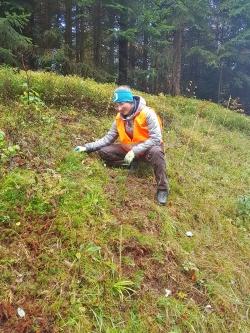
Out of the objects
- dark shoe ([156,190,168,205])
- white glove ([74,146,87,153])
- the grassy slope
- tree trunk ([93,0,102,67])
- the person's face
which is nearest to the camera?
the grassy slope

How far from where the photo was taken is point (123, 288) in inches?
165

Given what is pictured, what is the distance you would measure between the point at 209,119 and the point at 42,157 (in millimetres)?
9536

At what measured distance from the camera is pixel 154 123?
6137mm

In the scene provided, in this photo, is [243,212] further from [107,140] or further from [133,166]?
[107,140]

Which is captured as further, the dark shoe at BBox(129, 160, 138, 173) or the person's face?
the dark shoe at BBox(129, 160, 138, 173)

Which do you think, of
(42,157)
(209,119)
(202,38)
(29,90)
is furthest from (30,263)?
(202,38)

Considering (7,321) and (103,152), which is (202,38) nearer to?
(103,152)

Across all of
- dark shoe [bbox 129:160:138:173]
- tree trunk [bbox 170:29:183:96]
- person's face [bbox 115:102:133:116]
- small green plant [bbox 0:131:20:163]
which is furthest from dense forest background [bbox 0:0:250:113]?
small green plant [bbox 0:131:20:163]

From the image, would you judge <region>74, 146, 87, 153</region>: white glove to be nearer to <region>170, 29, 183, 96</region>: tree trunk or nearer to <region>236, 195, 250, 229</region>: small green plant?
<region>236, 195, 250, 229</region>: small green plant

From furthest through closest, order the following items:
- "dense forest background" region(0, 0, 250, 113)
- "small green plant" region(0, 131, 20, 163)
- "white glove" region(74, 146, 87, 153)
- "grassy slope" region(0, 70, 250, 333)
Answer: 1. "dense forest background" region(0, 0, 250, 113)
2. "white glove" region(74, 146, 87, 153)
3. "small green plant" region(0, 131, 20, 163)
4. "grassy slope" region(0, 70, 250, 333)

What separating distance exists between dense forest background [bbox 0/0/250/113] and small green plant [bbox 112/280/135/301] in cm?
723

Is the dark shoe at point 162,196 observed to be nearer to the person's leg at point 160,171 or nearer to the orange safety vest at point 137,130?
the person's leg at point 160,171

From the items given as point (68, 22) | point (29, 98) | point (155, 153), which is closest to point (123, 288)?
point (155, 153)

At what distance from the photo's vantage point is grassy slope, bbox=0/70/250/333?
155 inches
